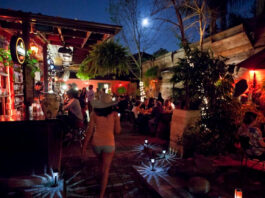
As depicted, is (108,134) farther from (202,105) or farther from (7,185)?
(202,105)

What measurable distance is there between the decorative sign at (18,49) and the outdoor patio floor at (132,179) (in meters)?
2.91

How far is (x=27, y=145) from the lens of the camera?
3686 mm

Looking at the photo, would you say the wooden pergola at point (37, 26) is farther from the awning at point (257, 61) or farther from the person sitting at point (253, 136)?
the person sitting at point (253, 136)

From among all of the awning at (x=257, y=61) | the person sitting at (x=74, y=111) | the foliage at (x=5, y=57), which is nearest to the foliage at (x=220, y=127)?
the awning at (x=257, y=61)

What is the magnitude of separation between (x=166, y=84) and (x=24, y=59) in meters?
10.6

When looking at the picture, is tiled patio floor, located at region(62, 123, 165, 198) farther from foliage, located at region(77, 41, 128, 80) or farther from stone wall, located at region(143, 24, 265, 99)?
stone wall, located at region(143, 24, 265, 99)

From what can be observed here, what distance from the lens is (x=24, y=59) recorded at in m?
4.61

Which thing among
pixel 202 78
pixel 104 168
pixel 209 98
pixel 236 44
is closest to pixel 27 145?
pixel 104 168

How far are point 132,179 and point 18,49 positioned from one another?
4.26m

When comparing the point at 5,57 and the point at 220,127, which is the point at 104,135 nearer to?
the point at 220,127

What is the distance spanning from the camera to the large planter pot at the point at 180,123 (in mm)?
4789

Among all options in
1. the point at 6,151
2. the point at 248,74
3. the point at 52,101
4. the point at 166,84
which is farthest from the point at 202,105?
the point at 166,84

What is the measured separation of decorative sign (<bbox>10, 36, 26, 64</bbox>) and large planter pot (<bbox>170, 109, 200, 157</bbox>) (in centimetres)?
452

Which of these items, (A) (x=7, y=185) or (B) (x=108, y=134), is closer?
(B) (x=108, y=134)
